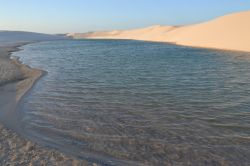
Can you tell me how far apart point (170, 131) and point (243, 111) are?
3.64 m

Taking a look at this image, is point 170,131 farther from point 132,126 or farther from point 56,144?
point 56,144

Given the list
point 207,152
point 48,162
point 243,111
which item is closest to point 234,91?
point 243,111

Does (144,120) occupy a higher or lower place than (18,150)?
higher

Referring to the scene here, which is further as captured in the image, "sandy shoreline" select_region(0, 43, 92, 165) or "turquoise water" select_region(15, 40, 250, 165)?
"turquoise water" select_region(15, 40, 250, 165)

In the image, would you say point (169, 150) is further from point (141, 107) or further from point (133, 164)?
point (141, 107)

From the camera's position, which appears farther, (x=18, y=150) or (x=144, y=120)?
(x=144, y=120)

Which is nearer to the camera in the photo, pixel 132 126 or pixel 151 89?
pixel 132 126

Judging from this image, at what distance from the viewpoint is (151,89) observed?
52.6 feet

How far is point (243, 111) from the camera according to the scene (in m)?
11.7

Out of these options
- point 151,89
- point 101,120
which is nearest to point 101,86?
point 151,89

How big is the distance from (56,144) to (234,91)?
32.5 ft

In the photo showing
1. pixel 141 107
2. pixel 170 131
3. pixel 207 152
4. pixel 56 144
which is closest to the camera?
pixel 207 152

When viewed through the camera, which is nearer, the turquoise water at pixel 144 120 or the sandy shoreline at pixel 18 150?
the sandy shoreline at pixel 18 150

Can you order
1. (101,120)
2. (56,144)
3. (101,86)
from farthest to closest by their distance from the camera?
(101,86)
(101,120)
(56,144)
